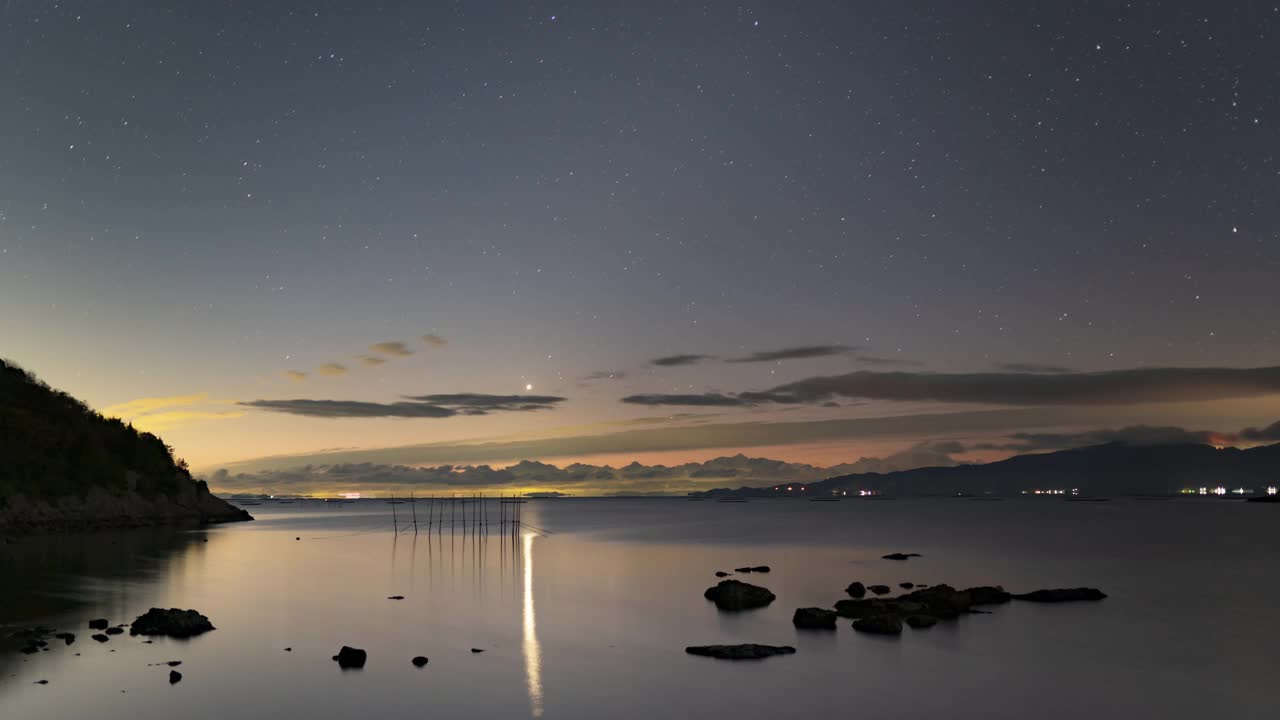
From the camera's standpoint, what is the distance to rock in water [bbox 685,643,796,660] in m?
30.5

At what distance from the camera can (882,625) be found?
34.8 meters

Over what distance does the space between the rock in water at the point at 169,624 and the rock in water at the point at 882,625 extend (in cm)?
2692

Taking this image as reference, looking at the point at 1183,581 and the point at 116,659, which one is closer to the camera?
the point at 116,659

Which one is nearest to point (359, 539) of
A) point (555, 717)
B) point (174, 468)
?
point (174, 468)

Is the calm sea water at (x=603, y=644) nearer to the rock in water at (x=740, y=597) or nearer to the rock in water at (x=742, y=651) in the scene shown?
the rock in water at (x=742, y=651)

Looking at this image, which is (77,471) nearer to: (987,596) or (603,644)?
(603,644)

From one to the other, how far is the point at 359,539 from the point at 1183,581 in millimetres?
92553

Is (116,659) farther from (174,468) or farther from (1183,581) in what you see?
(174,468)

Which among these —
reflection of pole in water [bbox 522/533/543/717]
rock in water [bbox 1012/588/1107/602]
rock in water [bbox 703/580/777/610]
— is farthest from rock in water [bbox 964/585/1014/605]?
reflection of pole in water [bbox 522/533/543/717]

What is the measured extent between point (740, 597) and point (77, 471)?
108576mm

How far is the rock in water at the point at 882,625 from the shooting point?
34.7 metres

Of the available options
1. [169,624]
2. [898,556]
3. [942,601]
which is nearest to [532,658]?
[169,624]

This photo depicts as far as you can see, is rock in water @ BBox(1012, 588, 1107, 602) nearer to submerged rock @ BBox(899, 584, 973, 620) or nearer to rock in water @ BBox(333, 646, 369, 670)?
submerged rock @ BBox(899, 584, 973, 620)

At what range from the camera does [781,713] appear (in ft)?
79.3
